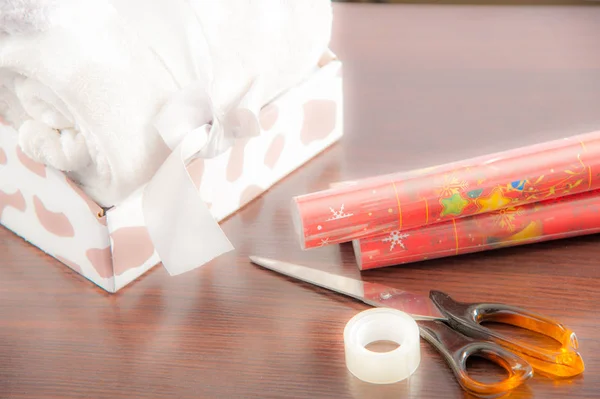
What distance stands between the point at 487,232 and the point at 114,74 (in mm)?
283

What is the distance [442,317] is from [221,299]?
0.16 metres

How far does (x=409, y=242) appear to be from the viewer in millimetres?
593

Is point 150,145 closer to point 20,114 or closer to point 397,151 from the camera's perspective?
point 20,114

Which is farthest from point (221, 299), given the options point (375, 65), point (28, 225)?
point (375, 65)

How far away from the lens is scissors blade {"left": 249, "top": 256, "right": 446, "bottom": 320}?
1.79ft

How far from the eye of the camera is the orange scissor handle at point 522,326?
498 mm

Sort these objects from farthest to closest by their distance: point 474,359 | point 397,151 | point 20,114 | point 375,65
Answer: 1. point 375,65
2. point 397,151
3. point 20,114
4. point 474,359

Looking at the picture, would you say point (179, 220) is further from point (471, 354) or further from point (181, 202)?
point (471, 354)

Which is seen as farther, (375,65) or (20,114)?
(375,65)

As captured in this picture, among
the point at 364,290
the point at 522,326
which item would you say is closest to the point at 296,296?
the point at 364,290

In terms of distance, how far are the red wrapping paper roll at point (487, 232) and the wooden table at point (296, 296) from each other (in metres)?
0.01

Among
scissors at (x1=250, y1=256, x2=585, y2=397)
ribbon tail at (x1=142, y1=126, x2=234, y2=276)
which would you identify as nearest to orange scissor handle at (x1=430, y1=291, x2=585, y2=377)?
scissors at (x1=250, y1=256, x2=585, y2=397)

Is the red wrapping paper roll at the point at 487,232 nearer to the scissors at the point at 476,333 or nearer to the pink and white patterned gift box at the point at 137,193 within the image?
the scissors at the point at 476,333

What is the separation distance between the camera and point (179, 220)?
594mm
